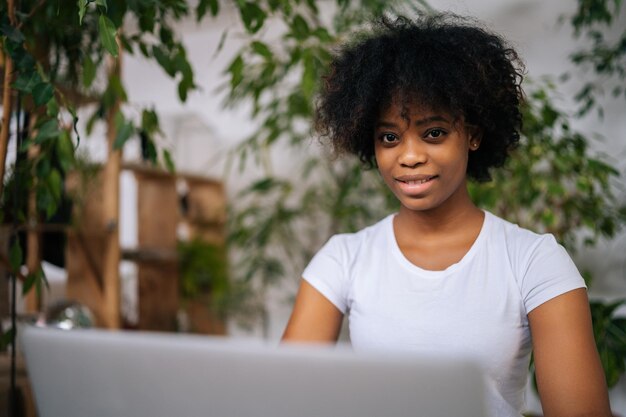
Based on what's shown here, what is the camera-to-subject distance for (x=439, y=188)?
1.07 metres

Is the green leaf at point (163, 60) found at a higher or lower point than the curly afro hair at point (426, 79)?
higher

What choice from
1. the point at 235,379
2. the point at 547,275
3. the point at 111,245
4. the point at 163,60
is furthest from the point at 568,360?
the point at 111,245

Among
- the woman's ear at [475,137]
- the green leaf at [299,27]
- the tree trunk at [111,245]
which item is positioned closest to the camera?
the woman's ear at [475,137]

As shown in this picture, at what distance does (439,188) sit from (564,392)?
35 cm

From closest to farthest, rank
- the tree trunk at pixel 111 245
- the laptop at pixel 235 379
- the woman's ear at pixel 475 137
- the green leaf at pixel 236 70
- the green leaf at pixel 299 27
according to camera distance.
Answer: the laptop at pixel 235 379 < the woman's ear at pixel 475 137 < the green leaf at pixel 236 70 < the green leaf at pixel 299 27 < the tree trunk at pixel 111 245

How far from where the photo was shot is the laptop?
0.50 meters

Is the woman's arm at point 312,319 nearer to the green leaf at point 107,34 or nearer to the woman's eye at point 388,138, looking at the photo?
the woman's eye at point 388,138

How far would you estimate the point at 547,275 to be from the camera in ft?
3.28

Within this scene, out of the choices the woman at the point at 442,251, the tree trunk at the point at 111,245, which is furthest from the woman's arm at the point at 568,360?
the tree trunk at the point at 111,245

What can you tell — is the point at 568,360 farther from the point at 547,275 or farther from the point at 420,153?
the point at 420,153

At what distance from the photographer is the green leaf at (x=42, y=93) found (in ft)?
3.60

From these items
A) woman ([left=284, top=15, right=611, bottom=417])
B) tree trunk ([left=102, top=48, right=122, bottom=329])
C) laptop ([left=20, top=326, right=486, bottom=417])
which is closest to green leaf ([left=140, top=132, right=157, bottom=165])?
woman ([left=284, top=15, right=611, bottom=417])

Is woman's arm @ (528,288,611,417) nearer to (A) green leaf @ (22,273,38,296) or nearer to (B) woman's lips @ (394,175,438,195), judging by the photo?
(B) woman's lips @ (394,175,438,195)

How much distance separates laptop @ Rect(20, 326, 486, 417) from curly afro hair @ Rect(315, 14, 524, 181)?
608 millimetres
